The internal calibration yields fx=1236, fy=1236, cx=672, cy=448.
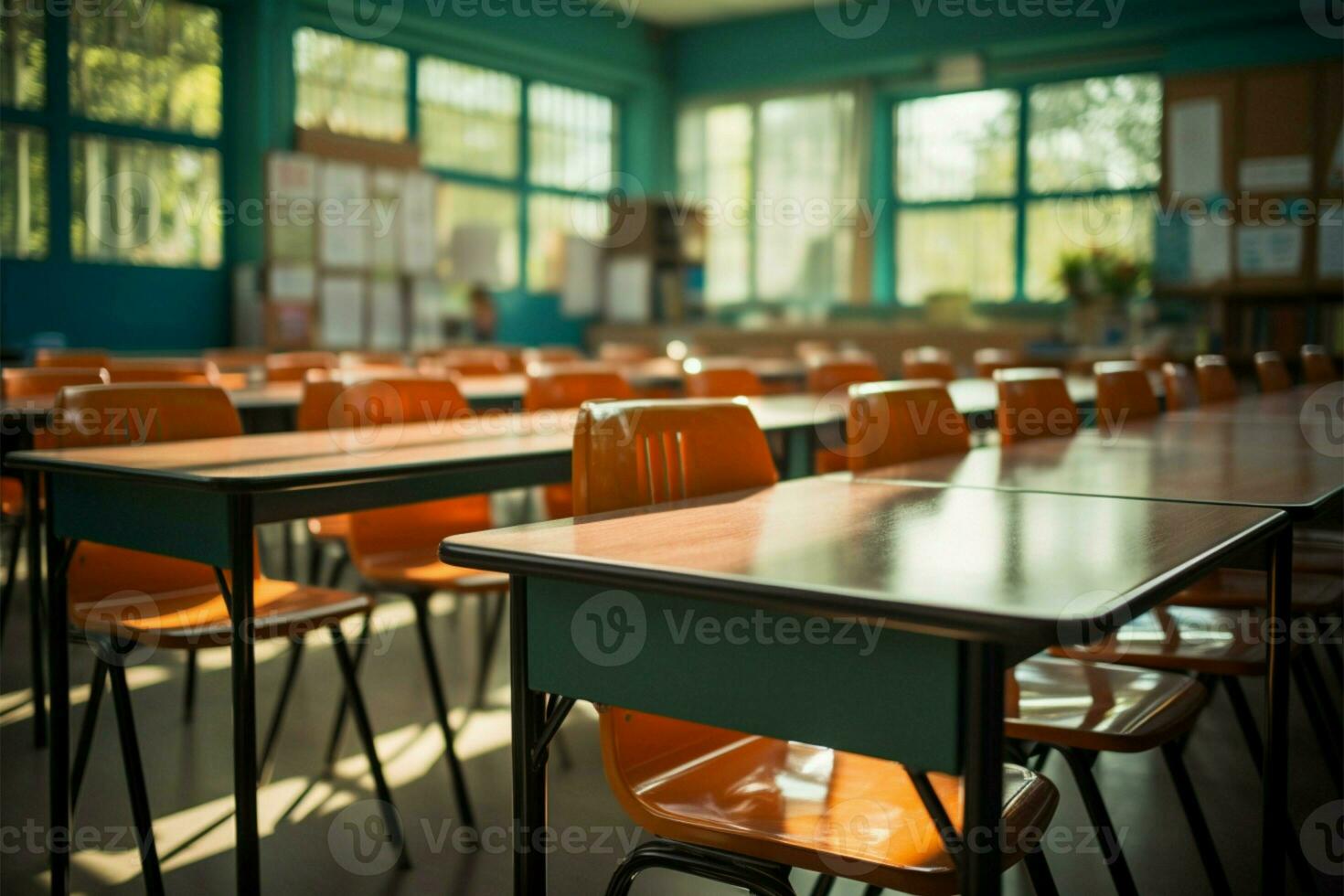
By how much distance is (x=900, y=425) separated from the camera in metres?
2.27

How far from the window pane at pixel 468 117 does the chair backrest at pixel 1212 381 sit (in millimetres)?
6625

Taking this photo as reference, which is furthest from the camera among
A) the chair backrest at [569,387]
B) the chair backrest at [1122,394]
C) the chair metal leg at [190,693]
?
the chair backrest at [569,387]

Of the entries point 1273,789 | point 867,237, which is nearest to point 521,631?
point 1273,789

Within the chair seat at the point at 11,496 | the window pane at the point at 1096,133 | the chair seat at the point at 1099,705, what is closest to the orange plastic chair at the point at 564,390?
the chair seat at the point at 11,496

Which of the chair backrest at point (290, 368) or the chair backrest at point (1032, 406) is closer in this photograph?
the chair backrest at point (1032, 406)

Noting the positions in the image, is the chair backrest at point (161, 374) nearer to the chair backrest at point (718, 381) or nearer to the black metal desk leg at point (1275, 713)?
the chair backrest at point (718, 381)

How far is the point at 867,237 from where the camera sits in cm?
1027

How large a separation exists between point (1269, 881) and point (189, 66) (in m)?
8.15

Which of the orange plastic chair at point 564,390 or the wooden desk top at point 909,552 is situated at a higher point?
the orange plastic chair at point 564,390

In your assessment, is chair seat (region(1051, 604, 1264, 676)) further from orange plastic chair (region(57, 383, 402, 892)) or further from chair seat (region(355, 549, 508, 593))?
orange plastic chair (region(57, 383, 402, 892))

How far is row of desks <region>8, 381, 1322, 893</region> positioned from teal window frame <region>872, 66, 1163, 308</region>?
7359mm

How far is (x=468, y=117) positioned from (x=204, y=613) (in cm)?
832

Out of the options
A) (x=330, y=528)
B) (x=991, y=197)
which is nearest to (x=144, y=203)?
(x=330, y=528)

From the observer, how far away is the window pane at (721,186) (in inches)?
433
